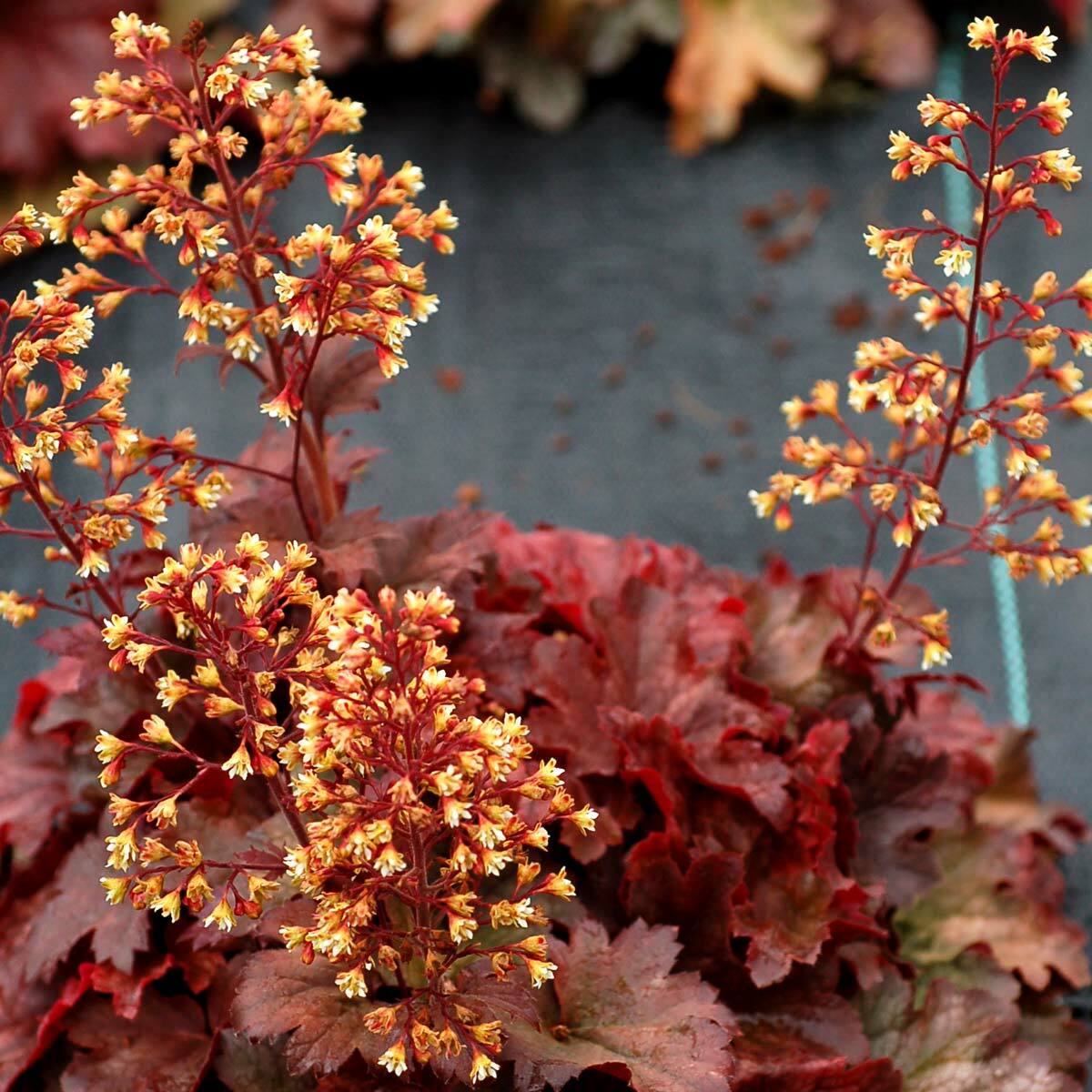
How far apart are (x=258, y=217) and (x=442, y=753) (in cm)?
60

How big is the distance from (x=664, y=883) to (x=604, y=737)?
0.20 metres

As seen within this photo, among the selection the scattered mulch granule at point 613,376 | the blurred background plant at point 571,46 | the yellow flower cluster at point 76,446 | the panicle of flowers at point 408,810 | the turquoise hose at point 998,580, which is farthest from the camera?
the blurred background plant at point 571,46

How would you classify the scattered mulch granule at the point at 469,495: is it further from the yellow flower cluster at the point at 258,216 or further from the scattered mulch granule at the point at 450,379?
the yellow flower cluster at the point at 258,216

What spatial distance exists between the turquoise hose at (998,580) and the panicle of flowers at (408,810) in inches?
67.1

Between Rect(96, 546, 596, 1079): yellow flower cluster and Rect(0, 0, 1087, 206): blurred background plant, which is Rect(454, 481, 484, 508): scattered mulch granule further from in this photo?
Rect(96, 546, 596, 1079): yellow flower cluster

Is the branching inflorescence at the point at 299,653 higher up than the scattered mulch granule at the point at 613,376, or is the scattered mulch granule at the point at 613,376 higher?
the scattered mulch granule at the point at 613,376

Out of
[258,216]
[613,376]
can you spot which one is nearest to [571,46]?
[613,376]

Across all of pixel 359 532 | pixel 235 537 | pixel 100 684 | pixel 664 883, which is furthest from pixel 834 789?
pixel 100 684

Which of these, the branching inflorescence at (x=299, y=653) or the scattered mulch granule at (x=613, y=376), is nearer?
the branching inflorescence at (x=299, y=653)

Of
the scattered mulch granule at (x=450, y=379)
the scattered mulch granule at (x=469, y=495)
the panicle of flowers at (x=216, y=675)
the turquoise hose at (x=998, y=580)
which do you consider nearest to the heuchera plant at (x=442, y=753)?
the panicle of flowers at (x=216, y=675)

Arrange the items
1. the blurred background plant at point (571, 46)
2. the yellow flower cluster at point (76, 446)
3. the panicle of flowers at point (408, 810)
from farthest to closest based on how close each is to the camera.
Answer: the blurred background plant at point (571, 46) < the yellow flower cluster at point (76, 446) < the panicle of flowers at point (408, 810)

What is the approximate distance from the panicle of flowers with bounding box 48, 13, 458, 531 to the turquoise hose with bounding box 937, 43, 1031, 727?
164cm

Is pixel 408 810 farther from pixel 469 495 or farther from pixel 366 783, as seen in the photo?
pixel 469 495

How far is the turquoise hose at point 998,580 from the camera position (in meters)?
2.84
